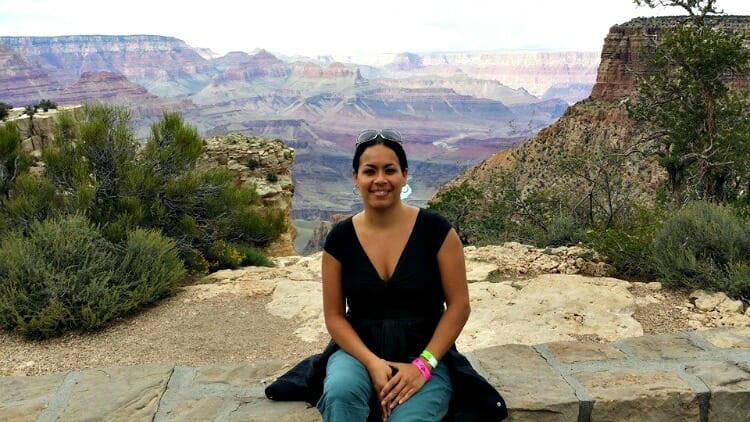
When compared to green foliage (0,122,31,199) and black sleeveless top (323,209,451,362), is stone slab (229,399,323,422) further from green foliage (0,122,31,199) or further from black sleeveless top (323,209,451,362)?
green foliage (0,122,31,199)

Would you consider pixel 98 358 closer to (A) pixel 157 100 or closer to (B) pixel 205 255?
(B) pixel 205 255

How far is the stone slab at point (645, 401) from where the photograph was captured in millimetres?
2898

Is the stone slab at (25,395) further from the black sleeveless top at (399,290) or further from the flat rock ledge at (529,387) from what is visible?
the black sleeveless top at (399,290)

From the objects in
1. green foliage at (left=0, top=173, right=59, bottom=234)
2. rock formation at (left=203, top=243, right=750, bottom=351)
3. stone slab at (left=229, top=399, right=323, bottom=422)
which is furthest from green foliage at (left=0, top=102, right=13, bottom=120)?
stone slab at (left=229, top=399, right=323, bottom=422)

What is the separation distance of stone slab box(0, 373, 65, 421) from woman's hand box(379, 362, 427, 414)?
1.81 metres

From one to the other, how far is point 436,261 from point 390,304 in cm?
30

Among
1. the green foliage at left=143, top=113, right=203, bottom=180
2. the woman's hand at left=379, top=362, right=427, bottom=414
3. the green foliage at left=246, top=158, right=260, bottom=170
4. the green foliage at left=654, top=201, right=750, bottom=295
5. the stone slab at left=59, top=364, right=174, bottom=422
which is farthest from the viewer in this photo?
the green foliage at left=246, top=158, right=260, bottom=170

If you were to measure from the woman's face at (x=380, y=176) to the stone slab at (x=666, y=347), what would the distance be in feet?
6.22

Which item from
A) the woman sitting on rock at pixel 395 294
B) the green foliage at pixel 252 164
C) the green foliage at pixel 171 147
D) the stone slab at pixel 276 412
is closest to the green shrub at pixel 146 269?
the green foliage at pixel 171 147

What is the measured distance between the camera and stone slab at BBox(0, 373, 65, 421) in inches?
117

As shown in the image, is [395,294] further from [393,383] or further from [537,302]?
[537,302]

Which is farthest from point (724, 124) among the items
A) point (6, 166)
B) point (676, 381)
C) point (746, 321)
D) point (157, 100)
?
point (157, 100)

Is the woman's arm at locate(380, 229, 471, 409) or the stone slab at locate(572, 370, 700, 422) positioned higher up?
the woman's arm at locate(380, 229, 471, 409)

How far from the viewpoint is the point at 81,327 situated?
4945 millimetres
